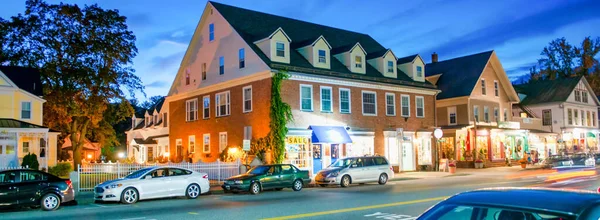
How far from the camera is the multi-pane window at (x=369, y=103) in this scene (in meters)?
37.6

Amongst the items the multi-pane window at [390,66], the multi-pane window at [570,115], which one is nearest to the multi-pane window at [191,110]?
the multi-pane window at [390,66]

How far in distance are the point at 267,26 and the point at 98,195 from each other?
21377mm

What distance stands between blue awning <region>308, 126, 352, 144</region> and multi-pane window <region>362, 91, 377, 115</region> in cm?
287

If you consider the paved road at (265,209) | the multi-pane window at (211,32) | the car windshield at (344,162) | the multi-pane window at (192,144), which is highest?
the multi-pane window at (211,32)

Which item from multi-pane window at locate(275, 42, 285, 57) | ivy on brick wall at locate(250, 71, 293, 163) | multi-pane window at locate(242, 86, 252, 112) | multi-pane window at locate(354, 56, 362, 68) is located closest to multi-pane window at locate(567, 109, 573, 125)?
multi-pane window at locate(354, 56, 362, 68)

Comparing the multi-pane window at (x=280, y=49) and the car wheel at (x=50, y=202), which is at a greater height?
the multi-pane window at (x=280, y=49)

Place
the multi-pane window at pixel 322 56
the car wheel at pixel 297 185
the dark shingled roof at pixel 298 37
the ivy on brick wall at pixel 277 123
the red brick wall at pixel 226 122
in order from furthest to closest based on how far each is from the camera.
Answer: the multi-pane window at pixel 322 56, the dark shingled roof at pixel 298 37, the red brick wall at pixel 226 122, the ivy on brick wall at pixel 277 123, the car wheel at pixel 297 185

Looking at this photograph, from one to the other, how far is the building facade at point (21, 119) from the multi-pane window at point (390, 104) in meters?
22.5

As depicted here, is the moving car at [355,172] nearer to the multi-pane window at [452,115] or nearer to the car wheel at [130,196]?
the car wheel at [130,196]

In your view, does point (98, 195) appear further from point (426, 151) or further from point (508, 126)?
point (508, 126)

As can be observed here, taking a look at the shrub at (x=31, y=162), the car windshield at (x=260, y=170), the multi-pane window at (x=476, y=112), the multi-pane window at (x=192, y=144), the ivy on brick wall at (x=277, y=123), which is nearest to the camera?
the car windshield at (x=260, y=170)

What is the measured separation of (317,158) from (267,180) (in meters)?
10.4

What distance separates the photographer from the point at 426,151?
41594mm

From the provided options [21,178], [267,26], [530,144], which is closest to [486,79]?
[530,144]
